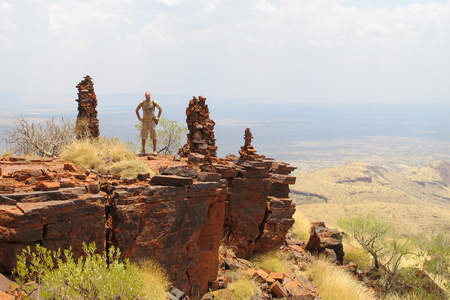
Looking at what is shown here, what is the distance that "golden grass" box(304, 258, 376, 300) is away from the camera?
15673 millimetres

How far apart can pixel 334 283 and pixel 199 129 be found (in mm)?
9403

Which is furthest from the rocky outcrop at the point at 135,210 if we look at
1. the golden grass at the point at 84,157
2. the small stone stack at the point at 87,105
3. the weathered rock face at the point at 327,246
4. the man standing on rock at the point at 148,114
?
the small stone stack at the point at 87,105

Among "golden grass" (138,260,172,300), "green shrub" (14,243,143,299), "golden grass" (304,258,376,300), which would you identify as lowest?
"golden grass" (304,258,376,300)

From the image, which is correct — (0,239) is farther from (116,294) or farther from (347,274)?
(347,274)

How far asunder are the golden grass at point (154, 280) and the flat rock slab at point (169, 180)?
236 centimetres

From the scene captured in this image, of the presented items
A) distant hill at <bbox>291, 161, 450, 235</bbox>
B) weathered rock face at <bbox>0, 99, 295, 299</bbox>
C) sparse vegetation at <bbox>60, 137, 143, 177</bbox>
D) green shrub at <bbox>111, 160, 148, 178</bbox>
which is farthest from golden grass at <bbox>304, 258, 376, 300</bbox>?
distant hill at <bbox>291, 161, 450, 235</bbox>

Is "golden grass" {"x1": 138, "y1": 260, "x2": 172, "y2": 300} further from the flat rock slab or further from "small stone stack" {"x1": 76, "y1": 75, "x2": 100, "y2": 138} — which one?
"small stone stack" {"x1": 76, "y1": 75, "x2": 100, "y2": 138}

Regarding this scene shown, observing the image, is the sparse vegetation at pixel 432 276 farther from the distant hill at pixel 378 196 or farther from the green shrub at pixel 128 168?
the green shrub at pixel 128 168

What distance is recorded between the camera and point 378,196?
68875 millimetres

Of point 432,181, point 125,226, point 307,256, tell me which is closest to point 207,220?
point 125,226

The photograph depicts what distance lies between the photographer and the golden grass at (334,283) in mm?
15673

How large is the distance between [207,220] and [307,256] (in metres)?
8.33

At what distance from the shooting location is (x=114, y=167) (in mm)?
12320

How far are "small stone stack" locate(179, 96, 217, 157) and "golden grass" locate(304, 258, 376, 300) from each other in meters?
7.61
